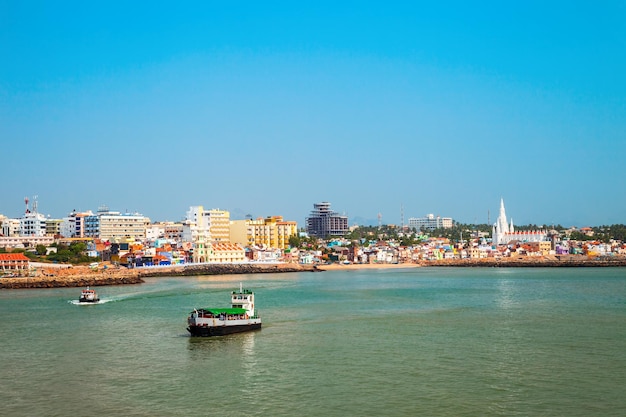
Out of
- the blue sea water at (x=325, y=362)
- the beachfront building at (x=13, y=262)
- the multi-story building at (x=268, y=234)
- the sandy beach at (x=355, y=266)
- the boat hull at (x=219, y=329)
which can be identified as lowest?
the blue sea water at (x=325, y=362)

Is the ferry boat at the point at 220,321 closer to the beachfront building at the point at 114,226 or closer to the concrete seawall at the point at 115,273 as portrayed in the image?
the concrete seawall at the point at 115,273

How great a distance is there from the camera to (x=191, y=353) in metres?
20.2

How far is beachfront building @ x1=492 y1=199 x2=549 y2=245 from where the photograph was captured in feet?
405

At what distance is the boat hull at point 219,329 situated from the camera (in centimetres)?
2295

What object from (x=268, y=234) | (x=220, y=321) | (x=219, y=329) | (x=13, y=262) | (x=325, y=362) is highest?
(x=268, y=234)

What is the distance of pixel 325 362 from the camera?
18750mm

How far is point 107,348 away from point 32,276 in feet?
122

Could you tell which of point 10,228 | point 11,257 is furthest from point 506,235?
point 11,257

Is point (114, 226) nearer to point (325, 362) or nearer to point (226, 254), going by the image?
point (226, 254)

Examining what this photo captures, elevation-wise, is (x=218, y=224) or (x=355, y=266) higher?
(x=218, y=224)

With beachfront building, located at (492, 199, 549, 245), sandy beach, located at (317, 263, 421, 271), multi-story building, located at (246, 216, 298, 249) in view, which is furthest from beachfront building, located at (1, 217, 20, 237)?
beachfront building, located at (492, 199, 549, 245)

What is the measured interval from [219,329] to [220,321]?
269 mm

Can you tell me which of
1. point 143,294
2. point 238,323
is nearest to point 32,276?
point 143,294

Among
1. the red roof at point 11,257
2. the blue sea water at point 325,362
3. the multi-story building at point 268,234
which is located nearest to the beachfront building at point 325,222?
the multi-story building at point 268,234
